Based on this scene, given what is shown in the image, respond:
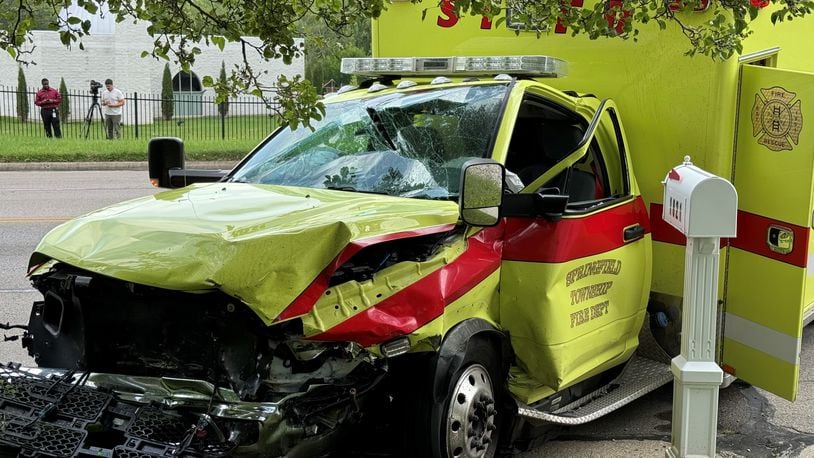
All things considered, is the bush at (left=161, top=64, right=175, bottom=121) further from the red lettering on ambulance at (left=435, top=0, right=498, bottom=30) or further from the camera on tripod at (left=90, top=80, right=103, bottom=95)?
the red lettering on ambulance at (left=435, top=0, right=498, bottom=30)

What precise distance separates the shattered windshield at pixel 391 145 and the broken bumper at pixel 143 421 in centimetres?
142

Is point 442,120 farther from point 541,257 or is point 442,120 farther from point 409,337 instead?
point 409,337

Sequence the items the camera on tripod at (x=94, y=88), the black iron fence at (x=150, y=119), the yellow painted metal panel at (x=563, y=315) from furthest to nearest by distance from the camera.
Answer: the camera on tripod at (x=94, y=88)
the black iron fence at (x=150, y=119)
the yellow painted metal panel at (x=563, y=315)

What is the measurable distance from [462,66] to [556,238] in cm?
134

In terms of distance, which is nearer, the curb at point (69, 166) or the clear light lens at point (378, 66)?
the clear light lens at point (378, 66)

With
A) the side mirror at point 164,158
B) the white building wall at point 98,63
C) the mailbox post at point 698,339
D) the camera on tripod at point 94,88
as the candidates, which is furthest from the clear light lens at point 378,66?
the white building wall at point 98,63

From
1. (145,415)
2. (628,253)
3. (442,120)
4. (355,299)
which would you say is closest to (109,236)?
(145,415)

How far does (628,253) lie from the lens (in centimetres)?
523

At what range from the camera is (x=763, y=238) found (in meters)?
5.33

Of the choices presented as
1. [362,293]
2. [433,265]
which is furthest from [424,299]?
[362,293]

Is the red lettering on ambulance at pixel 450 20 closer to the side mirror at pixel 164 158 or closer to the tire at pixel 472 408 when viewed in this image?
the side mirror at pixel 164 158

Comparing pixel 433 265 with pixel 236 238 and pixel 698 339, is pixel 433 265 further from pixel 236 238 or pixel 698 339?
pixel 698 339

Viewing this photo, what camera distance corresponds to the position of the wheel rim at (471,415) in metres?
3.99

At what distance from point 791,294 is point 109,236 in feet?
12.0
